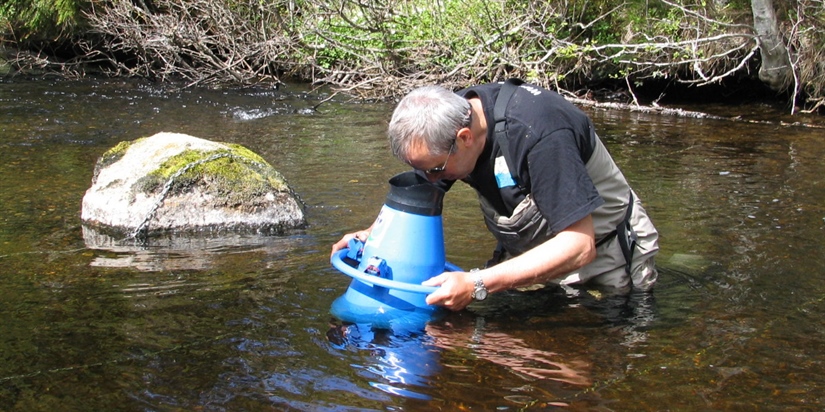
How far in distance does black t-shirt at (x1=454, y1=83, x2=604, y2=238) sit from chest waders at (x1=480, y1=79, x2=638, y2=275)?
3cm

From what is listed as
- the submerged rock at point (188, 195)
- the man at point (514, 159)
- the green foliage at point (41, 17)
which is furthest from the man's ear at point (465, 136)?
the green foliage at point (41, 17)

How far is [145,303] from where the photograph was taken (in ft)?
13.5

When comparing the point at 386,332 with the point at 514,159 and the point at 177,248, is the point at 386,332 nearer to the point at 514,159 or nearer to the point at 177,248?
the point at 514,159

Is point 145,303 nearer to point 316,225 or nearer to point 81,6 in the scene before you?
point 316,225

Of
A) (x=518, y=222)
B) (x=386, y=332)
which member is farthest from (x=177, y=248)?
(x=518, y=222)

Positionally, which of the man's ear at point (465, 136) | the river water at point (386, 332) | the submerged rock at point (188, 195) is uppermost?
the man's ear at point (465, 136)

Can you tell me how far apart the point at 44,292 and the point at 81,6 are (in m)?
11.9

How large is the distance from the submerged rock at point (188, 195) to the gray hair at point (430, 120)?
2.71m

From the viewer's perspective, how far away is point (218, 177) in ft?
18.8

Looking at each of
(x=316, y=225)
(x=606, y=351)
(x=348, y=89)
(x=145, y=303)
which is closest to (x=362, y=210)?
(x=316, y=225)

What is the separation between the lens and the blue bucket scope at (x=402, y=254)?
11.4 feet

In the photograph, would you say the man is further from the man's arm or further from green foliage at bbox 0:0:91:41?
green foliage at bbox 0:0:91:41

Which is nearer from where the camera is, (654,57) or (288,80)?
(654,57)

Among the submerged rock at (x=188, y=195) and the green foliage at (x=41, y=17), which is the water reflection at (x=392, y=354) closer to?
the submerged rock at (x=188, y=195)
